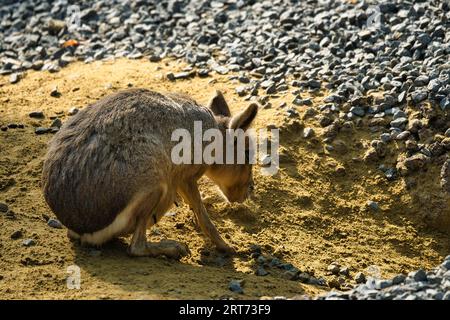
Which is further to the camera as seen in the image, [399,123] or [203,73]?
[203,73]

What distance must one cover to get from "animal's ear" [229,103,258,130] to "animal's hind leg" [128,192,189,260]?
1316 mm

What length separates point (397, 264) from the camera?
834cm

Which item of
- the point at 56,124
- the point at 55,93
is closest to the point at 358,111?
the point at 56,124

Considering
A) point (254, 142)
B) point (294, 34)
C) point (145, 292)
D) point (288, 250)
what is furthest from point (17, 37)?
point (145, 292)

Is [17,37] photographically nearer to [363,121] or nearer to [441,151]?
[363,121]

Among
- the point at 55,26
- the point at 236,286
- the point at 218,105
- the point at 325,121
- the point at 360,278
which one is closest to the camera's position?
the point at 236,286

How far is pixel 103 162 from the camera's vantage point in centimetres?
724

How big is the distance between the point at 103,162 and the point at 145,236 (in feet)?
2.53

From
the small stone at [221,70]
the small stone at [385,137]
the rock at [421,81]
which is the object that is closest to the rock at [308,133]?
the small stone at [385,137]

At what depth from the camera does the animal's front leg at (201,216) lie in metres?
8.06

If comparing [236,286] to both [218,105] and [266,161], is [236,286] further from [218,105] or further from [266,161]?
[266,161]

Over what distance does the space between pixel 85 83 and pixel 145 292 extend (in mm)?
4881

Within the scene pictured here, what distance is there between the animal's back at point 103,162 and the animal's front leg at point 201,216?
0.50 meters

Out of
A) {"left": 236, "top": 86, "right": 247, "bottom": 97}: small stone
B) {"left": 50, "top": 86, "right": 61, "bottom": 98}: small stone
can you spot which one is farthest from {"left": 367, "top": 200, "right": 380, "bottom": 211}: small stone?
{"left": 50, "top": 86, "right": 61, "bottom": 98}: small stone
